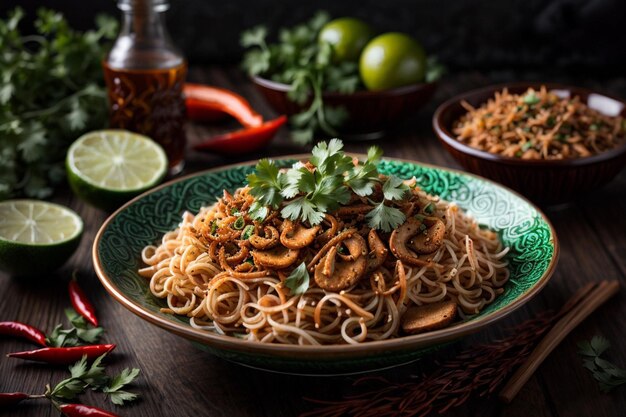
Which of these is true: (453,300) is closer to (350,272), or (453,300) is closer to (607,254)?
(350,272)

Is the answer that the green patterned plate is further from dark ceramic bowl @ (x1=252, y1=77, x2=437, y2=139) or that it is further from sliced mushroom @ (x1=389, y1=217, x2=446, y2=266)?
dark ceramic bowl @ (x1=252, y1=77, x2=437, y2=139)

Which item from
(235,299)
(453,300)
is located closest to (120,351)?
(235,299)

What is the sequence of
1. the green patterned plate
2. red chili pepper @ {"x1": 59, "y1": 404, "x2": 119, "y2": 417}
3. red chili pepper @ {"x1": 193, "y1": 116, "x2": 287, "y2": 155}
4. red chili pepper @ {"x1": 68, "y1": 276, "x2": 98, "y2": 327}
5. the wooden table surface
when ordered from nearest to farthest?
the green patterned plate, red chili pepper @ {"x1": 59, "y1": 404, "x2": 119, "y2": 417}, the wooden table surface, red chili pepper @ {"x1": 68, "y1": 276, "x2": 98, "y2": 327}, red chili pepper @ {"x1": 193, "y1": 116, "x2": 287, "y2": 155}

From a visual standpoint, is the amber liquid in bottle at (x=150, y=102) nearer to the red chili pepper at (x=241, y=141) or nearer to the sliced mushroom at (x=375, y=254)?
the red chili pepper at (x=241, y=141)

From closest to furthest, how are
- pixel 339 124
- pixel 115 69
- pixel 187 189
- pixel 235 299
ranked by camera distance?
pixel 235 299 → pixel 187 189 → pixel 115 69 → pixel 339 124

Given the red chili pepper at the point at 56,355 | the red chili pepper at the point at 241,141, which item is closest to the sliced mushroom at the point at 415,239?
the red chili pepper at the point at 56,355

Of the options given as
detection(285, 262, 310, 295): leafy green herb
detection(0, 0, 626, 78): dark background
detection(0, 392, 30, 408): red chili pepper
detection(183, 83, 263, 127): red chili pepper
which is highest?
detection(285, 262, 310, 295): leafy green herb

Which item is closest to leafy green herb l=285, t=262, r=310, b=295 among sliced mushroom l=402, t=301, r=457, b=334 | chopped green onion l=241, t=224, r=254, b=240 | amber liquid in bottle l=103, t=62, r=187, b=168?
chopped green onion l=241, t=224, r=254, b=240
